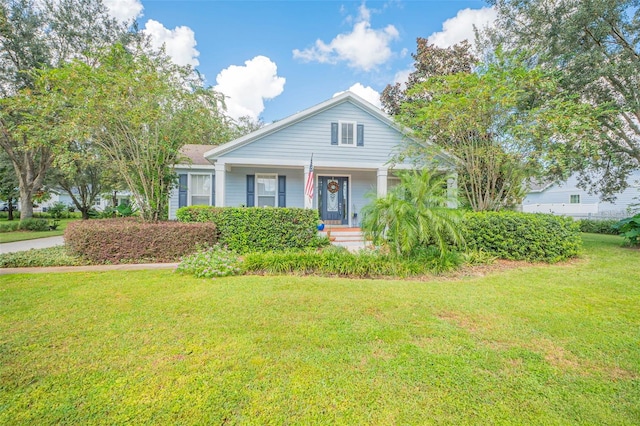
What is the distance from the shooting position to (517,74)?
25.0 ft

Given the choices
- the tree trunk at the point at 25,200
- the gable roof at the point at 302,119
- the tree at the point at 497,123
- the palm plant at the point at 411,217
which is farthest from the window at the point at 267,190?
the tree trunk at the point at 25,200

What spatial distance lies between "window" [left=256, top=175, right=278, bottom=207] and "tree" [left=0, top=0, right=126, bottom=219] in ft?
28.8

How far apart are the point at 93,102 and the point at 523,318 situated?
32.7ft

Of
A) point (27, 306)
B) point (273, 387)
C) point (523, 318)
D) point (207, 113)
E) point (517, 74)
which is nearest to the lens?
point (273, 387)

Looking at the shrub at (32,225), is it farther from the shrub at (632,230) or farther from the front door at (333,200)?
the shrub at (632,230)

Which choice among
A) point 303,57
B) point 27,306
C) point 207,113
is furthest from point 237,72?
point 27,306

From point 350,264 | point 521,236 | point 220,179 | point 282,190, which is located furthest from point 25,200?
point 521,236

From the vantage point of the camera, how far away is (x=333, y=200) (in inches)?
508

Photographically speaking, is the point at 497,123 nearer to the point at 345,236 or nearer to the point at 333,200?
the point at 345,236

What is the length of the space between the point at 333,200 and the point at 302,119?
4.00 metres

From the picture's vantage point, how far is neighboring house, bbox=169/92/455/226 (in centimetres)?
1055

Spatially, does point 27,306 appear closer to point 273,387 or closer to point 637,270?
point 273,387

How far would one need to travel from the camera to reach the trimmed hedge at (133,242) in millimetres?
6707

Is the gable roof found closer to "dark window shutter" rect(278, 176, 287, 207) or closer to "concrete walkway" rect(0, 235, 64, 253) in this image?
"dark window shutter" rect(278, 176, 287, 207)
